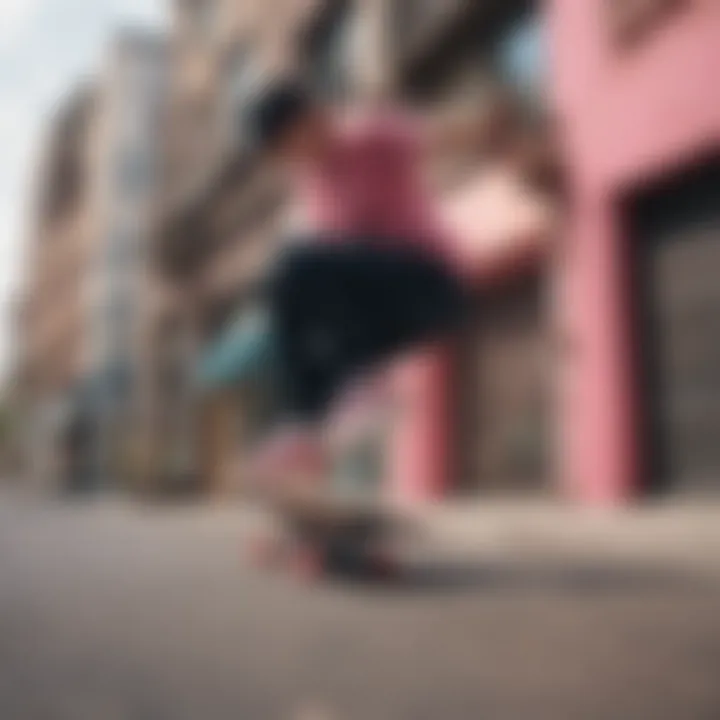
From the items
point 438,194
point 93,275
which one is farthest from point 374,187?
point 93,275

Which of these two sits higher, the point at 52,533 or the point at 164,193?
the point at 164,193

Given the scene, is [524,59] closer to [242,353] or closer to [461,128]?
[461,128]

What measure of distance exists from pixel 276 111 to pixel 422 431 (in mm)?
139

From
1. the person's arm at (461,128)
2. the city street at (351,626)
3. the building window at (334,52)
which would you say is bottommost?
the city street at (351,626)

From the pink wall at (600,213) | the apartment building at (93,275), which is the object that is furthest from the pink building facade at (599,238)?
the apartment building at (93,275)

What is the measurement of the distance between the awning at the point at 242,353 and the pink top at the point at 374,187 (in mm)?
42

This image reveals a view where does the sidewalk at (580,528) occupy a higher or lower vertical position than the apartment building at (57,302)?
lower

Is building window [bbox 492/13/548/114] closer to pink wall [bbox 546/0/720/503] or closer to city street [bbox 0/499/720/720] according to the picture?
pink wall [bbox 546/0/720/503]

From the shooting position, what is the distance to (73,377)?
0.33m

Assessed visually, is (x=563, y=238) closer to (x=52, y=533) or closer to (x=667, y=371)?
(x=667, y=371)

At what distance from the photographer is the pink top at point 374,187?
303mm

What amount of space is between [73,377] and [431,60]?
20 centimetres

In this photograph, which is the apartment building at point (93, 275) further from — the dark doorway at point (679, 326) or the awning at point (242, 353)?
the dark doorway at point (679, 326)

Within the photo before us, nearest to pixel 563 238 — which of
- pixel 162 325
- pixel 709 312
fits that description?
pixel 709 312
